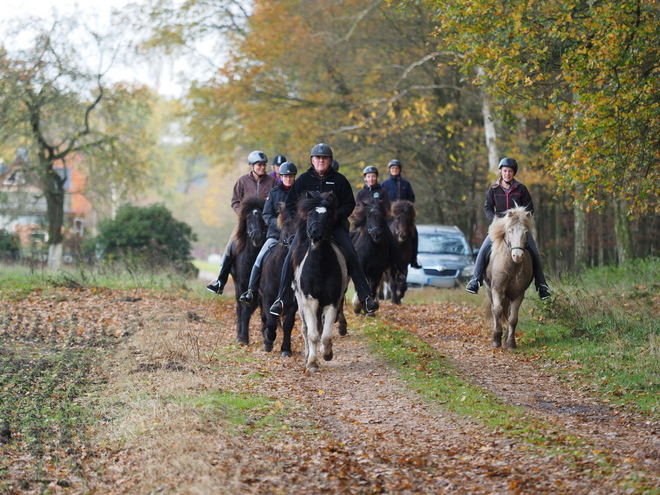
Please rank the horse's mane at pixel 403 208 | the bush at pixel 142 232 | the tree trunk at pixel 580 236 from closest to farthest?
the horse's mane at pixel 403 208 → the tree trunk at pixel 580 236 → the bush at pixel 142 232

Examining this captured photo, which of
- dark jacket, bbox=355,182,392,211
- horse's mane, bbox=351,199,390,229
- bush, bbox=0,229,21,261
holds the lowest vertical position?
bush, bbox=0,229,21,261

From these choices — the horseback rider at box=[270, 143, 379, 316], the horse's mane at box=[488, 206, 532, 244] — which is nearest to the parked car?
the horse's mane at box=[488, 206, 532, 244]

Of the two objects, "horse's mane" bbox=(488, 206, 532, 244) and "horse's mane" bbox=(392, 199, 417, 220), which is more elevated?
"horse's mane" bbox=(392, 199, 417, 220)

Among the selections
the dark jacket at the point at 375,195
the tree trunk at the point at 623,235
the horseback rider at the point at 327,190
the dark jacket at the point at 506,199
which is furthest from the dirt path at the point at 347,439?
the tree trunk at the point at 623,235

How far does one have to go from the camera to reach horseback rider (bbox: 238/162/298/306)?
12.2m

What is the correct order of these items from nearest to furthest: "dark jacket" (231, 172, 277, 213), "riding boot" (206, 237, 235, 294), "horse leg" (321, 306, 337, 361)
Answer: "horse leg" (321, 306, 337, 361), "riding boot" (206, 237, 235, 294), "dark jacket" (231, 172, 277, 213)

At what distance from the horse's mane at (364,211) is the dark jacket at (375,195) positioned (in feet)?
0.32

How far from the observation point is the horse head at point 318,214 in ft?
33.2

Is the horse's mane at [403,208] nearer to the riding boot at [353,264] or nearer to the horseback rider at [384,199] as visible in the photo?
the horseback rider at [384,199]

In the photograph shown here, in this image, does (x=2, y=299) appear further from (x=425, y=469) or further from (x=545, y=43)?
(x=425, y=469)

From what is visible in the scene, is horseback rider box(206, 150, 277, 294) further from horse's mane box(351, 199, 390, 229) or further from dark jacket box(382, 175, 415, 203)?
dark jacket box(382, 175, 415, 203)

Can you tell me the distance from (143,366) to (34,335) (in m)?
4.02

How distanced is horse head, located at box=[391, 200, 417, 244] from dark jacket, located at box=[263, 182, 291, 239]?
5700mm

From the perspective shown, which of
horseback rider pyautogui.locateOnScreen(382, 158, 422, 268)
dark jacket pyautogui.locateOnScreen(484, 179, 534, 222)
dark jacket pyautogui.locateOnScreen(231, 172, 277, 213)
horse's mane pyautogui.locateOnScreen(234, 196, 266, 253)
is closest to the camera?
horse's mane pyautogui.locateOnScreen(234, 196, 266, 253)
